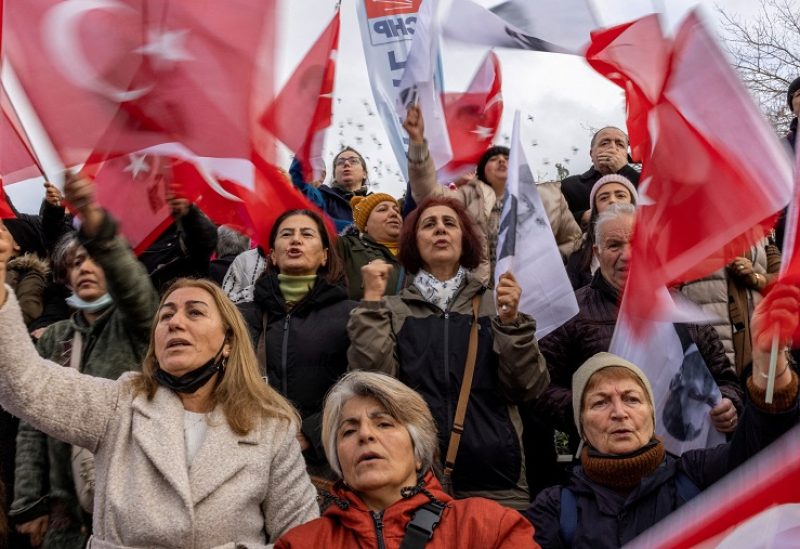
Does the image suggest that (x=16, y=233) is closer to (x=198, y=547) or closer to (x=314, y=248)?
(x=314, y=248)

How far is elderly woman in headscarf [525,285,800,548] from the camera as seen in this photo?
10.0 ft

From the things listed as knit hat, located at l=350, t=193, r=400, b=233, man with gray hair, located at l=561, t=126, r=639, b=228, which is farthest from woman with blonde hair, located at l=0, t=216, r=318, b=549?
man with gray hair, located at l=561, t=126, r=639, b=228

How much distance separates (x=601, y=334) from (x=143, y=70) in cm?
230

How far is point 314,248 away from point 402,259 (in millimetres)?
427

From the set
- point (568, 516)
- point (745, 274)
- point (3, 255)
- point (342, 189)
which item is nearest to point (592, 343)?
point (745, 274)

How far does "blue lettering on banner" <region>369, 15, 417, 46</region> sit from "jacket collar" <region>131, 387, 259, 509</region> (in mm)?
3921

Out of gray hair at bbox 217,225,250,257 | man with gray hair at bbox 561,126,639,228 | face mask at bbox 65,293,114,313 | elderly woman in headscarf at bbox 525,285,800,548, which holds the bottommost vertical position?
elderly woman in headscarf at bbox 525,285,800,548

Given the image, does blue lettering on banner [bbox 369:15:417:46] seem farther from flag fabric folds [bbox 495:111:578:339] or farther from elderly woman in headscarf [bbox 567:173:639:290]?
flag fabric folds [bbox 495:111:578:339]

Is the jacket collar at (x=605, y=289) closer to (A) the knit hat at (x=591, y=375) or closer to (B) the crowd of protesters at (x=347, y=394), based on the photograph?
(B) the crowd of protesters at (x=347, y=394)

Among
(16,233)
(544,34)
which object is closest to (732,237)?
(544,34)

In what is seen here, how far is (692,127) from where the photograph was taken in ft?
14.5

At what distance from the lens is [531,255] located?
15.3 ft

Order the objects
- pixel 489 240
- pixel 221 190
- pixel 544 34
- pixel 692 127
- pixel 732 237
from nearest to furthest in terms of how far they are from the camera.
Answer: pixel 732 237
pixel 692 127
pixel 221 190
pixel 544 34
pixel 489 240

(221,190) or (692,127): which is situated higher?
(221,190)
